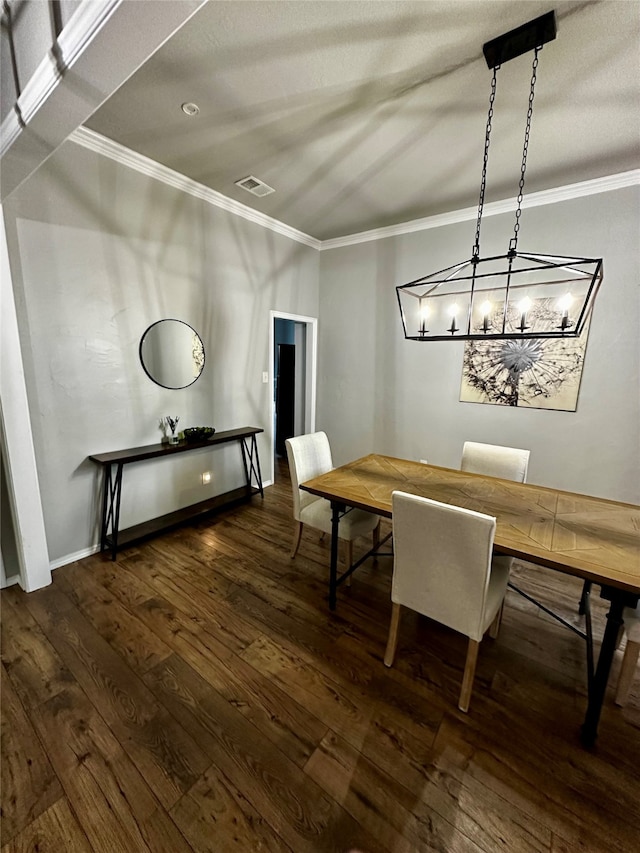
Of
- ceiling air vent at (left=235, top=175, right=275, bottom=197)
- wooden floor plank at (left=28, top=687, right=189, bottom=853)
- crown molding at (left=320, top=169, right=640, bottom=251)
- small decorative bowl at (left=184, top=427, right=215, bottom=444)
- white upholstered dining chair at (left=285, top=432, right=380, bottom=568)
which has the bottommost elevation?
wooden floor plank at (left=28, top=687, right=189, bottom=853)

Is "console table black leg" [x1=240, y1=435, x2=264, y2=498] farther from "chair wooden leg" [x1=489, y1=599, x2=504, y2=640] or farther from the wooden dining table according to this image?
"chair wooden leg" [x1=489, y1=599, x2=504, y2=640]

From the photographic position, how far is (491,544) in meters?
1.36

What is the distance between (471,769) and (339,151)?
3534 mm

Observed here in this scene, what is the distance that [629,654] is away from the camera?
5.02 ft

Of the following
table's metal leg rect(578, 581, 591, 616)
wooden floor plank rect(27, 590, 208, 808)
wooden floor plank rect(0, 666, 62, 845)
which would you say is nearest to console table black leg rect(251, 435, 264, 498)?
wooden floor plank rect(27, 590, 208, 808)

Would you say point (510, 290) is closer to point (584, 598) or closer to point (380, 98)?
point (380, 98)

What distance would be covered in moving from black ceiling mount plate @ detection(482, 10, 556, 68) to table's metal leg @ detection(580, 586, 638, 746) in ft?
7.79

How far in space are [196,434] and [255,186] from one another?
2.26 m

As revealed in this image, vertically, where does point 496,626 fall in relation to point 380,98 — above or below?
below

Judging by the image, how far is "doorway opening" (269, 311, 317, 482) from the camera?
461 centimetres

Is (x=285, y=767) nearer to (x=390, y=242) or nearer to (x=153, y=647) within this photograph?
(x=153, y=647)

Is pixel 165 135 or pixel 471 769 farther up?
pixel 165 135

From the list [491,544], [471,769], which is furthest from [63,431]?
[471,769]

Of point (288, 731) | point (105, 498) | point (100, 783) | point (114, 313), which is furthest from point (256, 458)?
point (100, 783)
